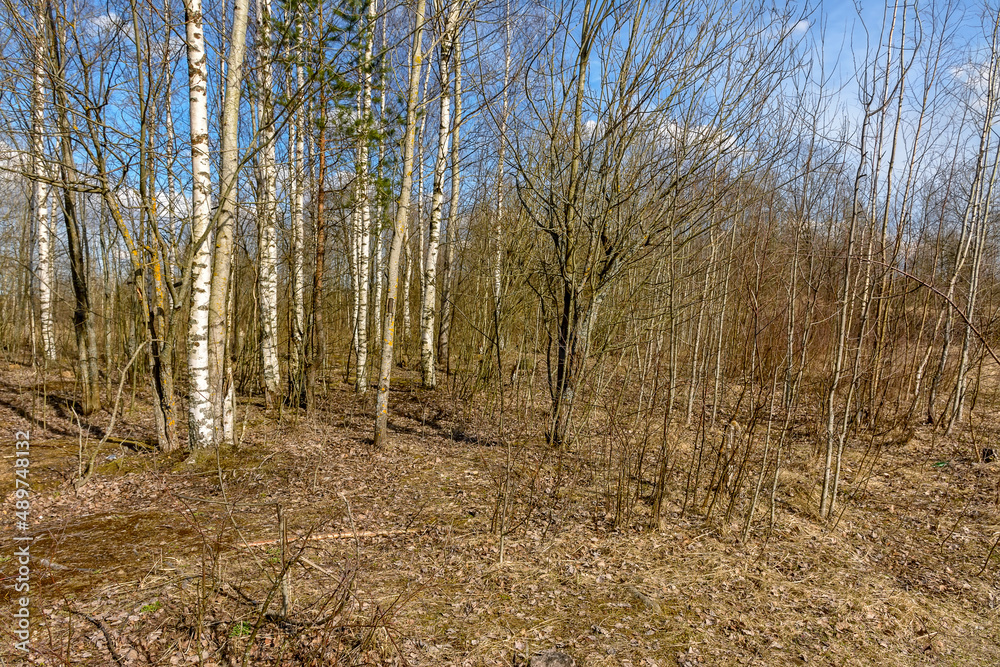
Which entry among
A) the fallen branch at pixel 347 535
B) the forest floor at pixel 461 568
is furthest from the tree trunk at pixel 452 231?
the fallen branch at pixel 347 535

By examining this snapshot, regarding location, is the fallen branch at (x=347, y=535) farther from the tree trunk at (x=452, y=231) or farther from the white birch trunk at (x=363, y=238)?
the tree trunk at (x=452, y=231)

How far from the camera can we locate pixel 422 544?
4.06 m

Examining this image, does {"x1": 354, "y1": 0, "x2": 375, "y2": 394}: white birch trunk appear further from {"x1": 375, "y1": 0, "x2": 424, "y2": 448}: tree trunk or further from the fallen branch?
the fallen branch

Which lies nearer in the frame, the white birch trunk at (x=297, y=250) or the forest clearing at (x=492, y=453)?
the forest clearing at (x=492, y=453)

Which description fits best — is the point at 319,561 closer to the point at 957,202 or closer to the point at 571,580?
the point at 571,580

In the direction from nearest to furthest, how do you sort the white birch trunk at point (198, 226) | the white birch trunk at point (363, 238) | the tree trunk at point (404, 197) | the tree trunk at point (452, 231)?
the white birch trunk at point (198, 226) → the tree trunk at point (404, 197) → the white birch trunk at point (363, 238) → the tree trunk at point (452, 231)

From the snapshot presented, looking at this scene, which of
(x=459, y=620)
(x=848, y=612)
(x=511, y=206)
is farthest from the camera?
(x=511, y=206)

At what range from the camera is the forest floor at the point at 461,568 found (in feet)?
9.23

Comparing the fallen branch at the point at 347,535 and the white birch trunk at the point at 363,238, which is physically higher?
the white birch trunk at the point at 363,238

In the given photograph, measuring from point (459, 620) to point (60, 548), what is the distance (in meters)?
2.82

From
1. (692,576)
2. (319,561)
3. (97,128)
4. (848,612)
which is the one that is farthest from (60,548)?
(848,612)

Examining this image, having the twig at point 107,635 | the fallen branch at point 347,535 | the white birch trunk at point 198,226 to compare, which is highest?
the white birch trunk at point 198,226

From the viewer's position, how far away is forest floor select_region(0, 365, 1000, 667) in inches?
111

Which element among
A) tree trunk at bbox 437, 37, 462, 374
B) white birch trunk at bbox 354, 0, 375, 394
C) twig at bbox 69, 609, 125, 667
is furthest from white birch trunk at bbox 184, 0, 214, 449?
tree trunk at bbox 437, 37, 462, 374
